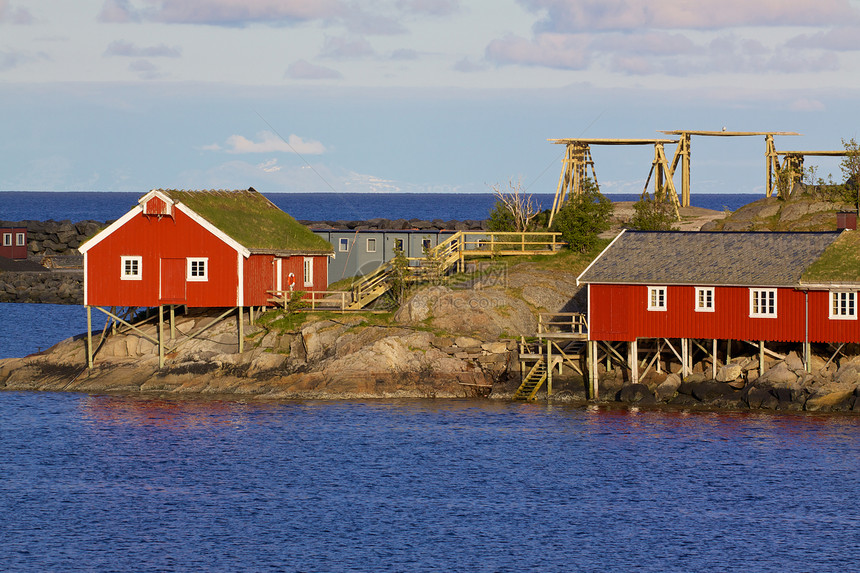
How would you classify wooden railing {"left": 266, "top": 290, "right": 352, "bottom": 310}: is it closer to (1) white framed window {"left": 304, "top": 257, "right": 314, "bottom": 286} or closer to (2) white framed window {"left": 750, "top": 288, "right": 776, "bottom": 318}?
(1) white framed window {"left": 304, "top": 257, "right": 314, "bottom": 286}

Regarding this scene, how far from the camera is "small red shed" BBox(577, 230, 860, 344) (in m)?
49.4

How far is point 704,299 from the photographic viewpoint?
50.8m

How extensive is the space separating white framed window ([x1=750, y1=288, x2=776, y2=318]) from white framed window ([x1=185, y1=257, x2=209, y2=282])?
25182 millimetres

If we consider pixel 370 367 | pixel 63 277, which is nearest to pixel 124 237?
pixel 370 367

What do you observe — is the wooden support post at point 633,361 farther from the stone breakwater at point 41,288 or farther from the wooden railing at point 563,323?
the stone breakwater at point 41,288

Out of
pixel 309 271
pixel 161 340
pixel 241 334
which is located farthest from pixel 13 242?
pixel 241 334

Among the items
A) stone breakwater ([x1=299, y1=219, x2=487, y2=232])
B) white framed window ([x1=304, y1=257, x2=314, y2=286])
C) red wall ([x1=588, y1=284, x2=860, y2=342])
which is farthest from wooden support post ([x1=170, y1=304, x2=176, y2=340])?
stone breakwater ([x1=299, y1=219, x2=487, y2=232])

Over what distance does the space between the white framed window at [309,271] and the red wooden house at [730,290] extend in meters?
16.5

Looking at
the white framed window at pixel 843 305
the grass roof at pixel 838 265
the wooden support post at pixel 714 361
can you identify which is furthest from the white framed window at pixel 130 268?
the white framed window at pixel 843 305

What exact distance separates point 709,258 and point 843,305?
20.2 feet

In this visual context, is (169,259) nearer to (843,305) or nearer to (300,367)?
(300,367)

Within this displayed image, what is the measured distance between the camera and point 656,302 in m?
51.4

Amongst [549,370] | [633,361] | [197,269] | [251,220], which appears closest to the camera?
[633,361]

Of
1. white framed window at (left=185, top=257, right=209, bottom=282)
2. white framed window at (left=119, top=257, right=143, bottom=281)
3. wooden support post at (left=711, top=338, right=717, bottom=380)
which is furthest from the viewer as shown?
white framed window at (left=119, top=257, right=143, bottom=281)
